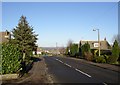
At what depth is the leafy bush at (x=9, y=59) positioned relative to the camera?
20688mm

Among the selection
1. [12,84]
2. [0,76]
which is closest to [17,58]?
[0,76]

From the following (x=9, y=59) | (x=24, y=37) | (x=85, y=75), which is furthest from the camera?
(x=24, y=37)

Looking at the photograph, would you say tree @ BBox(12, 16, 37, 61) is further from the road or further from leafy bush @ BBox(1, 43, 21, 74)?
leafy bush @ BBox(1, 43, 21, 74)

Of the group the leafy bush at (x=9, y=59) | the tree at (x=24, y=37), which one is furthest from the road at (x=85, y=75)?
the tree at (x=24, y=37)

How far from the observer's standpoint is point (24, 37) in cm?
4219

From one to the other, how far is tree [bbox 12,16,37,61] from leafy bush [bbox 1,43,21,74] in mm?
18584

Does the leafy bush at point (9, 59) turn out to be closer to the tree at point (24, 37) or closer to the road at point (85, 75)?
the road at point (85, 75)

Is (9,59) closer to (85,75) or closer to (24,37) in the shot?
(85,75)

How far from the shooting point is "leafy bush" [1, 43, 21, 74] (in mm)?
20688

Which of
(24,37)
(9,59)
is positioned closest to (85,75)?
(9,59)

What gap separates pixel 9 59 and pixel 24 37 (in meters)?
21.4

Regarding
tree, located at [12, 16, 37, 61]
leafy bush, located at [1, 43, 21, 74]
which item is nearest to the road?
leafy bush, located at [1, 43, 21, 74]

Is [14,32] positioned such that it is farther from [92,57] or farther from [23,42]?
[92,57]

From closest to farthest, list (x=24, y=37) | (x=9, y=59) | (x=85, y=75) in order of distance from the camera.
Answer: (x=9, y=59), (x=85, y=75), (x=24, y=37)
